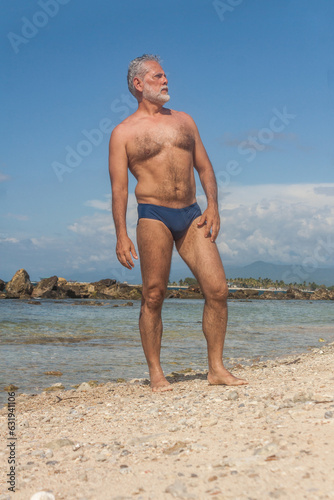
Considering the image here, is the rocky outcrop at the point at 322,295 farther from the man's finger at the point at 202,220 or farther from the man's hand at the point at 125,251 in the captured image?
the man's hand at the point at 125,251

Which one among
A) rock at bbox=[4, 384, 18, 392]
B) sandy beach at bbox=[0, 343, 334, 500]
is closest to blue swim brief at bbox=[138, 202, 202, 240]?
sandy beach at bbox=[0, 343, 334, 500]

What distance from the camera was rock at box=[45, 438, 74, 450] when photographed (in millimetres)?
3219

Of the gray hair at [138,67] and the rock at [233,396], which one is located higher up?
the gray hair at [138,67]

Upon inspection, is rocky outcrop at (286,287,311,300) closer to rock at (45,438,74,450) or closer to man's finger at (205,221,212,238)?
man's finger at (205,221,212,238)

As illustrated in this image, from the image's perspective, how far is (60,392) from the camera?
238 inches

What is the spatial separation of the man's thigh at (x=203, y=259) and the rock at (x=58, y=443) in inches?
76.0

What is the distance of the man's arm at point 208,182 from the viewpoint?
4.81 meters

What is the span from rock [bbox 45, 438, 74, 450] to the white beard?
327cm

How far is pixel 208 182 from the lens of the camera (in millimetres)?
5121

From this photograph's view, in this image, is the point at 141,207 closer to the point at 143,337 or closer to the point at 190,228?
the point at 190,228

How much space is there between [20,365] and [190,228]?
504 cm

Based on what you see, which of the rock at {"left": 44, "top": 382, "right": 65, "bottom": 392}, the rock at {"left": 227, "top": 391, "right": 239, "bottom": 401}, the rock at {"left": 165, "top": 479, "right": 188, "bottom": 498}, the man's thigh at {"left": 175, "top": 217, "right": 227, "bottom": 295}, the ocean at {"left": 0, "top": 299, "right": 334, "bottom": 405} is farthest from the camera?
the ocean at {"left": 0, "top": 299, "right": 334, "bottom": 405}

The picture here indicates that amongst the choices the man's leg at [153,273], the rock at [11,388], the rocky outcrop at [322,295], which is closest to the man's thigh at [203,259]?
the man's leg at [153,273]

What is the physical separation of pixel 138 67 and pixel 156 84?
0.27 m
